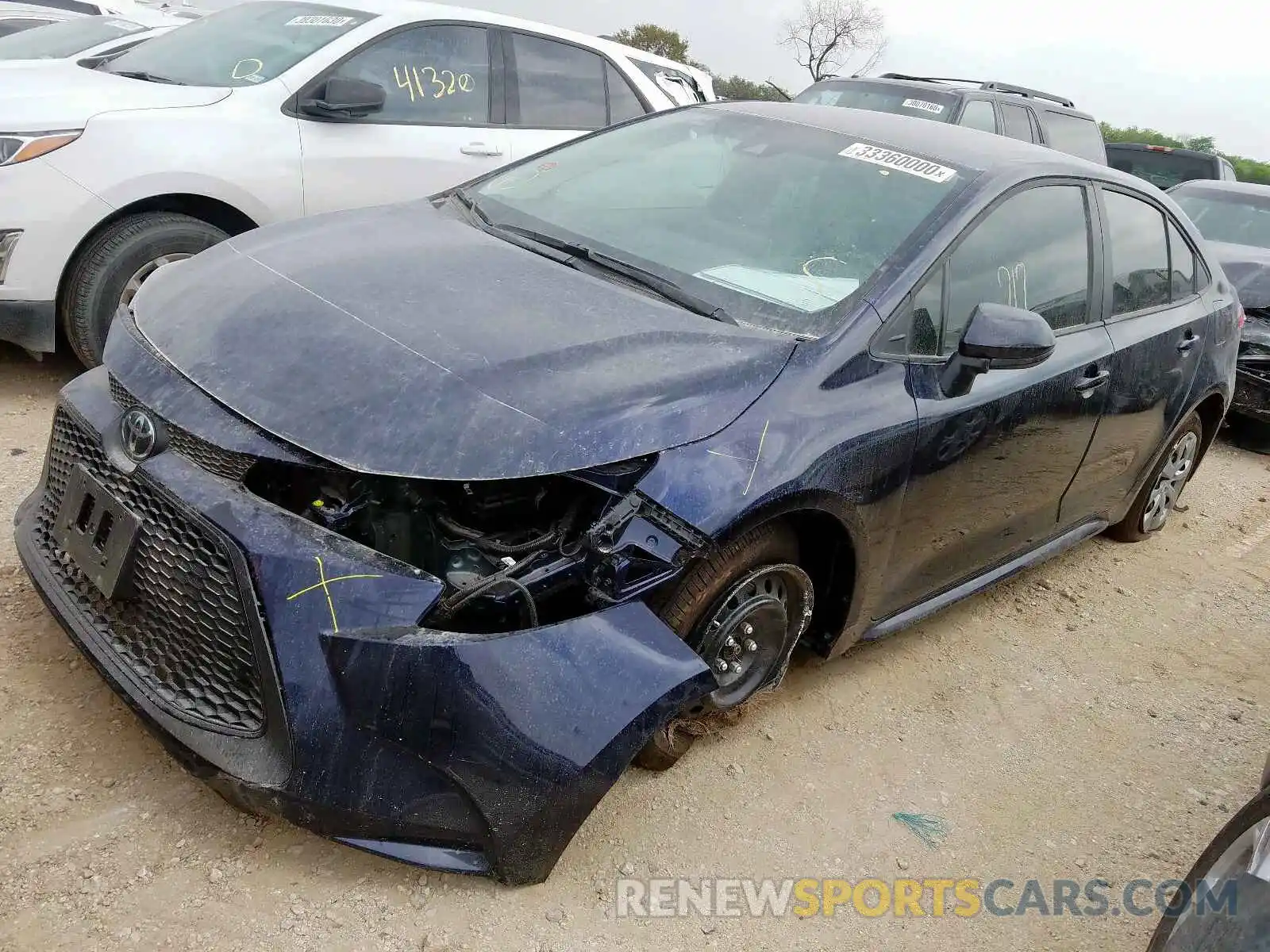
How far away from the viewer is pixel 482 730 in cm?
202

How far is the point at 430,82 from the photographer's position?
5.25 metres

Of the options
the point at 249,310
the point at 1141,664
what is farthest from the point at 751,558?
the point at 1141,664

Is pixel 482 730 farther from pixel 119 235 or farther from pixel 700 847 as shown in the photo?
pixel 119 235

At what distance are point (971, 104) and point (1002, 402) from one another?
21.9 feet

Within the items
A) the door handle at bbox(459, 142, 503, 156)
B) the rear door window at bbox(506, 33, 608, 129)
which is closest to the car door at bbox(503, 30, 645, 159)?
the rear door window at bbox(506, 33, 608, 129)

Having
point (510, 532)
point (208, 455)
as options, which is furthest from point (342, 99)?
point (510, 532)

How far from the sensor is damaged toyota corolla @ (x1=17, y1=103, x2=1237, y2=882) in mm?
2049

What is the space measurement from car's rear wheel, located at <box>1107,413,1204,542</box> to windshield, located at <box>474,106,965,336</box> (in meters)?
2.08

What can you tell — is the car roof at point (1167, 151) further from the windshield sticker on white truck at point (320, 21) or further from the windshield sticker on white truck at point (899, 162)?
the windshield sticker on white truck at point (899, 162)

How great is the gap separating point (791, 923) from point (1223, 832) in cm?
94

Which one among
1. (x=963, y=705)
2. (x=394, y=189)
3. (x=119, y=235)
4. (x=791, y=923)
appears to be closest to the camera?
(x=791, y=923)

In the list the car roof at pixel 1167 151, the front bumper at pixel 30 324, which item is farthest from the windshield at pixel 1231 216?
the front bumper at pixel 30 324

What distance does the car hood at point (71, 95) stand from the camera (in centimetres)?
405

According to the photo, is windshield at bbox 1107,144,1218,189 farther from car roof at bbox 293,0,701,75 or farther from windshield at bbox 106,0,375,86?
windshield at bbox 106,0,375,86
